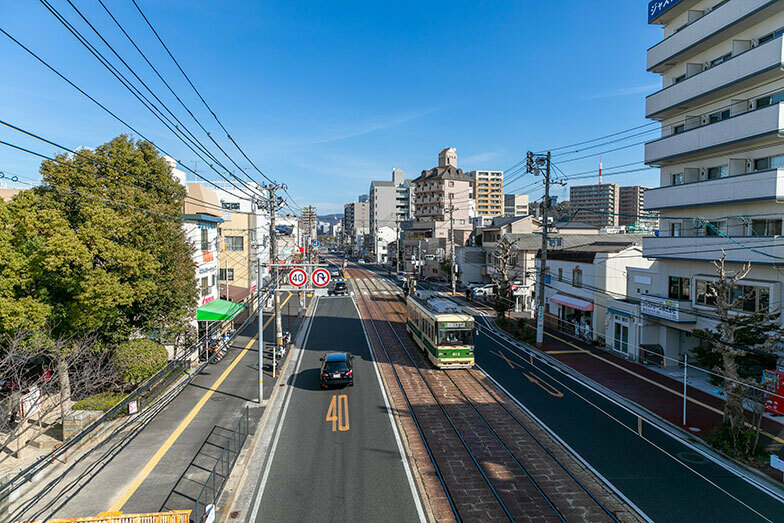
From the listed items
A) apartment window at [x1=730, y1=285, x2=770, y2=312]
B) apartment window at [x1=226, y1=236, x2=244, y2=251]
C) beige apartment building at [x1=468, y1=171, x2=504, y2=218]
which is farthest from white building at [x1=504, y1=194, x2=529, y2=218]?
apartment window at [x1=730, y1=285, x2=770, y2=312]

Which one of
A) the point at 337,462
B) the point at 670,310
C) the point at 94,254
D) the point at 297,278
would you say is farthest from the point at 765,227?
the point at 94,254

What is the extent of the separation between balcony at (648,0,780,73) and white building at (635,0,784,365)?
5 centimetres

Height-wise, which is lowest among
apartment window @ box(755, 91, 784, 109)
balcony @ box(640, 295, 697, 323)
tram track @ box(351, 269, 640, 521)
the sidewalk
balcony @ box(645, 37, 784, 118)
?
the sidewalk

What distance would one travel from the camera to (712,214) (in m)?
24.8

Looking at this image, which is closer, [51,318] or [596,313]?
[51,318]

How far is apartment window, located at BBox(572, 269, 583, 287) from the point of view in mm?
34750

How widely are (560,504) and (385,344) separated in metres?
20.8

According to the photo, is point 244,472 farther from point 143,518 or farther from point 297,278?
point 297,278

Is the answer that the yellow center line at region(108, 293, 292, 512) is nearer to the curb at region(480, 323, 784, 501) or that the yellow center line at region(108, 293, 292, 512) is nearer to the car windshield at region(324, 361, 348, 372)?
the car windshield at region(324, 361, 348, 372)

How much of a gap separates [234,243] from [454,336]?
107 feet

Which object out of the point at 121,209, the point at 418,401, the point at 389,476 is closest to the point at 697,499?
the point at 389,476

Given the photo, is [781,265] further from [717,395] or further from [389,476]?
[389,476]

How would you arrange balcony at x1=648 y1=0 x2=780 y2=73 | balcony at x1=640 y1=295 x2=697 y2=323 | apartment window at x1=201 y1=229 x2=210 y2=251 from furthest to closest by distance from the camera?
apartment window at x1=201 y1=229 x2=210 y2=251, balcony at x1=640 y1=295 x2=697 y2=323, balcony at x1=648 y1=0 x2=780 y2=73

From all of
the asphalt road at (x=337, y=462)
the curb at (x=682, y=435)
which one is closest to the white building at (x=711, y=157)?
the curb at (x=682, y=435)
